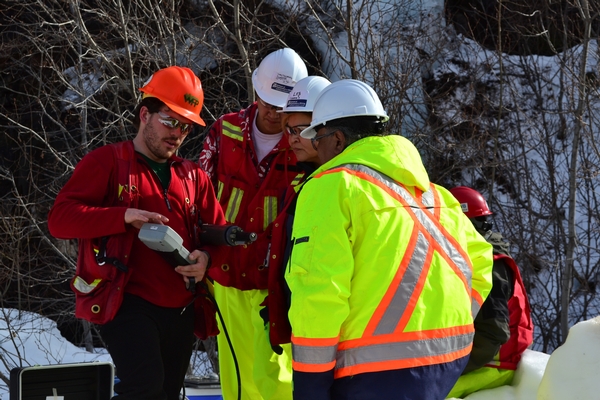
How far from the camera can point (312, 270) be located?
2.43 m

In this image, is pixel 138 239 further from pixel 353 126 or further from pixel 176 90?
pixel 353 126

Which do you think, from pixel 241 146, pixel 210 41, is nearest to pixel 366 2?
pixel 210 41

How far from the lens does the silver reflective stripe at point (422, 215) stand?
101 inches

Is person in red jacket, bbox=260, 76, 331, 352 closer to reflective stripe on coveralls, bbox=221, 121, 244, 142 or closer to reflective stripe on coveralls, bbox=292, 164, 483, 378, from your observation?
reflective stripe on coveralls, bbox=221, 121, 244, 142

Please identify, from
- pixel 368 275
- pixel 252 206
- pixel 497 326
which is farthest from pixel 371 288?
pixel 497 326

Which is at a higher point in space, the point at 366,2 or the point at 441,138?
the point at 366,2

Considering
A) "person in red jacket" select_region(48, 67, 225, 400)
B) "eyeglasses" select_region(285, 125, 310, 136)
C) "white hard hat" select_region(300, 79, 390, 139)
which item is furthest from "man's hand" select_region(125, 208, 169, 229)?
"eyeglasses" select_region(285, 125, 310, 136)

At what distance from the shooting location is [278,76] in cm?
413

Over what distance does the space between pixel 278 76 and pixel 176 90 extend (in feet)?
2.63

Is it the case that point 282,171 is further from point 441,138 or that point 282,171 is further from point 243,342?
point 441,138

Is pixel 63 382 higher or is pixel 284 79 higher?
pixel 284 79

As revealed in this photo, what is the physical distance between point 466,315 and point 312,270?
63 centimetres

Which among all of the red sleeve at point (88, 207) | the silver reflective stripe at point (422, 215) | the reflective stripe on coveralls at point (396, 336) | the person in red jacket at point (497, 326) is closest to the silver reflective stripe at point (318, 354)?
the reflective stripe on coveralls at point (396, 336)

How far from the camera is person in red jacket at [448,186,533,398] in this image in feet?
13.3
